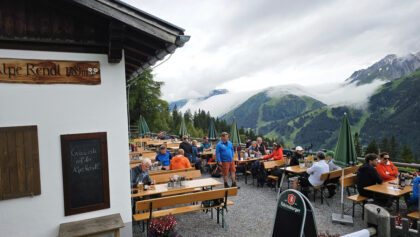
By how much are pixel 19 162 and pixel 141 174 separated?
2.83 metres

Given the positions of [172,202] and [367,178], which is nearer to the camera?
[172,202]

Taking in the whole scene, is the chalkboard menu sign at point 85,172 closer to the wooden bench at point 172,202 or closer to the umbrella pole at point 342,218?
the wooden bench at point 172,202

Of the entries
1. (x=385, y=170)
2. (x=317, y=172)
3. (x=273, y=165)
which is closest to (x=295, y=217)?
(x=317, y=172)

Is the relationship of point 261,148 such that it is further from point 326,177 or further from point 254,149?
point 326,177

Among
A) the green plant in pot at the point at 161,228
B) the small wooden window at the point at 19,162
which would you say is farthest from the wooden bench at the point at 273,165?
the small wooden window at the point at 19,162

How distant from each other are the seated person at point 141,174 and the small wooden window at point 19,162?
2447 millimetres

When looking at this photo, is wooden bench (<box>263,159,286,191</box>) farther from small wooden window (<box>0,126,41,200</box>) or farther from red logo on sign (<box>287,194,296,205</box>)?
small wooden window (<box>0,126,41,200</box>)

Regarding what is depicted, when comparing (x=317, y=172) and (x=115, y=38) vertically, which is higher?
(x=115, y=38)

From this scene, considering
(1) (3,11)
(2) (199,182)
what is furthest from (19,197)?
(2) (199,182)

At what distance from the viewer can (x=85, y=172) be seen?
4340 millimetres

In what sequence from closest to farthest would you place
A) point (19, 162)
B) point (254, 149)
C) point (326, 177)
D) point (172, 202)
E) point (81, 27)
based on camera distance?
point (19, 162) → point (81, 27) → point (172, 202) → point (326, 177) → point (254, 149)

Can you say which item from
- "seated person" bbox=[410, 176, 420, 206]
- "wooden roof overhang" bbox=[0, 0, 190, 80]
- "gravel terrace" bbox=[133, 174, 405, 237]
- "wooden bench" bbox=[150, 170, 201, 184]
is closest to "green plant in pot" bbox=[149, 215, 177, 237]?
"gravel terrace" bbox=[133, 174, 405, 237]

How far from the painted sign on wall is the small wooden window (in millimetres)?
754

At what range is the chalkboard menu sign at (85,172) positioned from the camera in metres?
4.20
